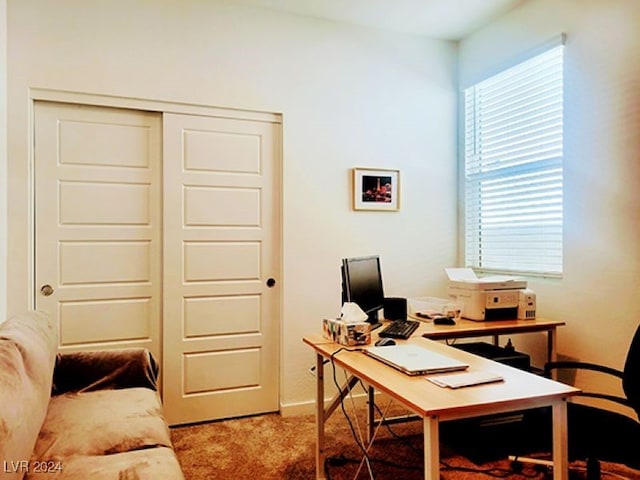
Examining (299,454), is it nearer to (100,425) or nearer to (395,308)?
(395,308)

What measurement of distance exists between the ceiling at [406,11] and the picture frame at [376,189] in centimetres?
111

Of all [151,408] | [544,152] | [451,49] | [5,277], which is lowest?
[151,408]

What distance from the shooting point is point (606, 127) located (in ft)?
8.71

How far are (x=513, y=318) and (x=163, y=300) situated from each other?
90.3 inches

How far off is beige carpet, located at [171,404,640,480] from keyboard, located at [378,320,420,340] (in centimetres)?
67

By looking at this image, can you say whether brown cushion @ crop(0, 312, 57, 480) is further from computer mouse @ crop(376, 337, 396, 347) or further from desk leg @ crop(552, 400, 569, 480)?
desk leg @ crop(552, 400, 569, 480)

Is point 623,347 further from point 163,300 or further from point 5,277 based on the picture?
point 5,277

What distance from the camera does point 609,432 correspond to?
1.90m

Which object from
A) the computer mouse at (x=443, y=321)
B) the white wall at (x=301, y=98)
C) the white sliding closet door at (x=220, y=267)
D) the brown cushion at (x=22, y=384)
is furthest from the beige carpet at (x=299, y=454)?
the brown cushion at (x=22, y=384)

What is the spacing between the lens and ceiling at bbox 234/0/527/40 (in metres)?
3.17

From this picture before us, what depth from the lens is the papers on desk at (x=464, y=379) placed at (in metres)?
1.58

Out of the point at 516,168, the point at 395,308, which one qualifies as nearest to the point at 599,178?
the point at 516,168

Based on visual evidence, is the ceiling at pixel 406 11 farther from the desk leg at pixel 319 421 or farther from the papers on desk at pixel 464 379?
the papers on desk at pixel 464 379

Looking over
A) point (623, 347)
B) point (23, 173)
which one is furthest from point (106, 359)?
point (623, 347)
